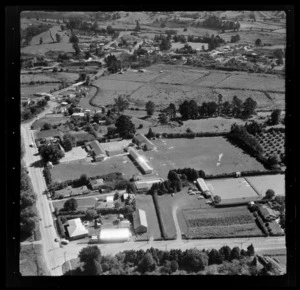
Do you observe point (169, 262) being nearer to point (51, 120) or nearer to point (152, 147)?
point (152, 147)

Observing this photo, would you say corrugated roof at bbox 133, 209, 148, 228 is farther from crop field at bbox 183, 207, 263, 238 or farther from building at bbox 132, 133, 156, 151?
building at bbox 132, 133, 156, 151

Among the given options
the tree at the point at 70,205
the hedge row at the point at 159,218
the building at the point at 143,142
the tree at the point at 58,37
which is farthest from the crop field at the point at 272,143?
the tree at the point at 58,37

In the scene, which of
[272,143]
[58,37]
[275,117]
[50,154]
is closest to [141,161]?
[50,154]

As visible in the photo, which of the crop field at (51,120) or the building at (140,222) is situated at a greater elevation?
the crop field at (51,120)

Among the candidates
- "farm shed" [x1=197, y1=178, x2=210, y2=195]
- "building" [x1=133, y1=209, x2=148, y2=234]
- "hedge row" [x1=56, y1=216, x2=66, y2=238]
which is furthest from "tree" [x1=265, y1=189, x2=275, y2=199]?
"hedge row" [x1=56, y1=216, x2=66, y2=238]

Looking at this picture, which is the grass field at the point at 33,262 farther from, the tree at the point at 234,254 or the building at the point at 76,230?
the tree at the point at 234,254
